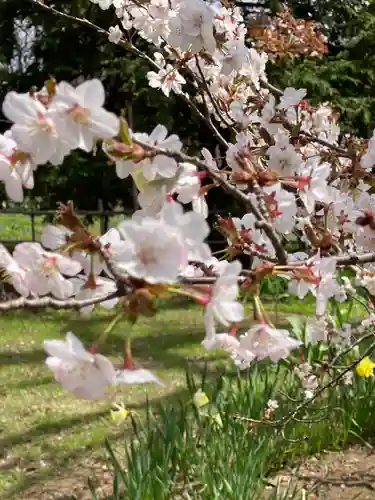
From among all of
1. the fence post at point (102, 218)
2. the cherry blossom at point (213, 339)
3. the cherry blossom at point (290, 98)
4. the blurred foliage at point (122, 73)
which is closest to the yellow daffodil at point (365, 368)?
the cherry blossom at point (290, 98)

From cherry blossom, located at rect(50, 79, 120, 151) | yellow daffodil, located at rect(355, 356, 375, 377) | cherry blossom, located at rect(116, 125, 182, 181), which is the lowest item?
yellow daffodil, located at rect(355, 356, 375, 377)

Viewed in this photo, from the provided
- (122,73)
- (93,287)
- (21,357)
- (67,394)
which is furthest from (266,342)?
(122,73)

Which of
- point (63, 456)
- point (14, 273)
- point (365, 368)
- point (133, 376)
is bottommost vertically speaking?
point (63, 456)

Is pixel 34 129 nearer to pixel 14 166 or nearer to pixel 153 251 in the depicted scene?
pixel 14 166

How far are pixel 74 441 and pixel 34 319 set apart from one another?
2772 millimetres

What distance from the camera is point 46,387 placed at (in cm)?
412

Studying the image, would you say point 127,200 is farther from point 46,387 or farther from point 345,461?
point 345,461

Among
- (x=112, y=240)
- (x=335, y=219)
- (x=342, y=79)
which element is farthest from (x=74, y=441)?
(x=342, y=79)

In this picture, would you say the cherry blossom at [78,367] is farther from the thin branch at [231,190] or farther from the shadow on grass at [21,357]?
A: the shadow on grass at [21,357]

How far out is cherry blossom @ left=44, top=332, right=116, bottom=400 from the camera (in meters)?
0.74

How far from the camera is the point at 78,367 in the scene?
76cm

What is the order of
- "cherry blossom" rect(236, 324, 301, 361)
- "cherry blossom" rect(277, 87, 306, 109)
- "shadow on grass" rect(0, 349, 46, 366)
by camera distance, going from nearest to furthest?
"cherry blossom" rect(236, 324, 301, 361) < "cherry blossom" rect(277, 87, 306, 109) < "shadow on grass" rect(0, 349, 46, 366)

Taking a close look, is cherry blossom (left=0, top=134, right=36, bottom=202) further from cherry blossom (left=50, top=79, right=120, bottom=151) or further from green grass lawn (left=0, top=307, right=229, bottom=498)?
green grass lawn (left=0, top=307, right=229, bottom=498)

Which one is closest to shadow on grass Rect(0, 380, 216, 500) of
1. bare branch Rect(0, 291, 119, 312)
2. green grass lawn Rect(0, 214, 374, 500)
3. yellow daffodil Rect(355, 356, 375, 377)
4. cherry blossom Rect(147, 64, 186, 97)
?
green grass lawn Rect(0, 214, 374, 500)
